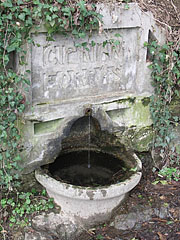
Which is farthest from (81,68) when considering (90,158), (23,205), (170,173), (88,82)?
(170,173)

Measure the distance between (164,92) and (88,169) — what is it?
1210 millimetres

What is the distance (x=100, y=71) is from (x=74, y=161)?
1.01 m

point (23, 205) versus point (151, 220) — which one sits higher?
point (23, 205)

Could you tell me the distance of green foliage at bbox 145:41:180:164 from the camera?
381 cm

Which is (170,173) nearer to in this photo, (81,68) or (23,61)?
(81,68)

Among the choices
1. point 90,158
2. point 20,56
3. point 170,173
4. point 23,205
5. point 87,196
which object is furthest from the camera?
point 170,173

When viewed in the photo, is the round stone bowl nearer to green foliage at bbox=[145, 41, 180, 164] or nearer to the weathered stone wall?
the weathered stone wall

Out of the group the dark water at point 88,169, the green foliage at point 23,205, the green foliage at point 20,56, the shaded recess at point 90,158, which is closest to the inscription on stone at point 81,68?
the green foliage at point 20,56

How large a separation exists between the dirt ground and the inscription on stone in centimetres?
114

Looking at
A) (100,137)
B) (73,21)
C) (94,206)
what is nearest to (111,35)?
(73,21)

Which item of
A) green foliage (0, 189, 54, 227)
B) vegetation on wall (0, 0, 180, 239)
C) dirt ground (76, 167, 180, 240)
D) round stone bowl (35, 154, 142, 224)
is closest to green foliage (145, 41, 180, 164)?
vegetation on wall (0, 0, 180, 239)

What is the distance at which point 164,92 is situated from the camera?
400 centimetres

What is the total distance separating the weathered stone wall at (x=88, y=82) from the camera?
3.35 metres

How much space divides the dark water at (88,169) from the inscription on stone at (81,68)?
0.70 meters
